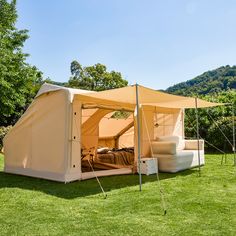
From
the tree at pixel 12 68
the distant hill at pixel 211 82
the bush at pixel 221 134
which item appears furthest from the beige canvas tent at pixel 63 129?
the distant hill at pixel 211 82

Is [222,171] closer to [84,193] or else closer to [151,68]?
[84,193]

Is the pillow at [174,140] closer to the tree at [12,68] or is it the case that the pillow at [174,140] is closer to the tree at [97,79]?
the tree at [12,68]

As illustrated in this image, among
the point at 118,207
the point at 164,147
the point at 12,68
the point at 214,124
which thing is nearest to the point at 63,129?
the point at 118,207

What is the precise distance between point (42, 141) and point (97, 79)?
20.2m

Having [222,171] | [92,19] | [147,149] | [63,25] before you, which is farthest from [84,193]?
[63,25]

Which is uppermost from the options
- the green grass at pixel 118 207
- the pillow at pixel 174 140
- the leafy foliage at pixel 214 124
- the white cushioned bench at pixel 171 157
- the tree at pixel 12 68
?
the tree at pixel 12 68

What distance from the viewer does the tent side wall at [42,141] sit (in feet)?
20.1

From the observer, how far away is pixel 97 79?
26.3 metres

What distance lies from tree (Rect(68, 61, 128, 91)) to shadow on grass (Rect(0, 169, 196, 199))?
64.6 feet

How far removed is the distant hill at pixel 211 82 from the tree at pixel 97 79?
15.1ft

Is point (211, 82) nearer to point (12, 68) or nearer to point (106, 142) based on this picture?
point (12, 68)

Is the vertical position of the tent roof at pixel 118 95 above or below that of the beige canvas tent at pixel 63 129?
above

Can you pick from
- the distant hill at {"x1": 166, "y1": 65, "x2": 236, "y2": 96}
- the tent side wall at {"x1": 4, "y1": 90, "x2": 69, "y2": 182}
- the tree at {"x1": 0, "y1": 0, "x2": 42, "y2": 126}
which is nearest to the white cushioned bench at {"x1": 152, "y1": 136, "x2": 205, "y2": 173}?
the tent side wall at {"x1": 4, "y1": 90, "x2": 69, "y2": 182}

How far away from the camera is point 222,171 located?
23.4ft
